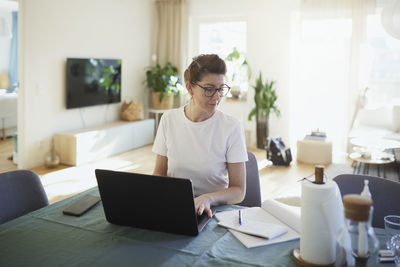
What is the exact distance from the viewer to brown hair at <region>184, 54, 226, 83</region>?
169 cm

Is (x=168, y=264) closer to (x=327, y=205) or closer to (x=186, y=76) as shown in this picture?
(x=327, y=205)

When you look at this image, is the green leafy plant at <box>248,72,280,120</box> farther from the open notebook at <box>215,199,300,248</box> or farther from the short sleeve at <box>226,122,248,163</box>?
the open notebook at <box>215,199,300,248</box>

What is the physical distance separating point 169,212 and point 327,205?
19.6 inches

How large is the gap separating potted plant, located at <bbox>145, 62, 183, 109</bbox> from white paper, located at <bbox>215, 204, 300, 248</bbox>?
4.85 metres

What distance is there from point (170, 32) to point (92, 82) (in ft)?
5.95

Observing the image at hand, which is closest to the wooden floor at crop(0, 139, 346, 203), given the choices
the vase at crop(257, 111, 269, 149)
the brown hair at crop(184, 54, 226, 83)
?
the vase at crop(257, 111, 269, 149)

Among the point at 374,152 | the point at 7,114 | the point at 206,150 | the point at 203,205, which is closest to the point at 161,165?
the point at 206,150

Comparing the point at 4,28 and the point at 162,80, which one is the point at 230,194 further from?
the point at 4,28

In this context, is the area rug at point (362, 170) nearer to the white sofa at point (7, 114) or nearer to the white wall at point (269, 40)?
the white wall at point (269, 40)

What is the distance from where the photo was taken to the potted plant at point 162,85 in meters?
6.25

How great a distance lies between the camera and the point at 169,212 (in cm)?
128

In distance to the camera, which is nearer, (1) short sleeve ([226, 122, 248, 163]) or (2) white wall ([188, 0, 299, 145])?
(1) short sleeve ([226, 122, 248, 163])

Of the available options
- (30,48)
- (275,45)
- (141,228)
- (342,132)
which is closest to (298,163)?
(342,132)

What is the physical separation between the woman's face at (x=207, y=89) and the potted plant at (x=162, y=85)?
4.48 m
